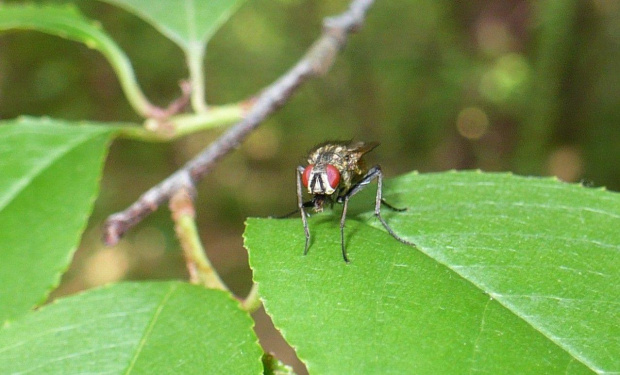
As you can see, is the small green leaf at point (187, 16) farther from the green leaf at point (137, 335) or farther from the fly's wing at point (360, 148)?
the green leaf at point (137, 335)

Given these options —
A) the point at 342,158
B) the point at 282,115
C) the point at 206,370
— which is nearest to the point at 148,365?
the point at 206,370

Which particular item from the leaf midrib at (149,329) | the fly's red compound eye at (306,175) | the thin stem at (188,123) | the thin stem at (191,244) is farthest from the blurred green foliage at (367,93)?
the leaf midrib at (149,329)

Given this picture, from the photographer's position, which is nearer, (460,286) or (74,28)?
(460,286)

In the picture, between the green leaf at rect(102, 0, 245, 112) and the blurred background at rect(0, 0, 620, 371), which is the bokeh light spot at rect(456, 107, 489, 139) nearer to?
the blurred background at rect(0, 0, 620, 371)

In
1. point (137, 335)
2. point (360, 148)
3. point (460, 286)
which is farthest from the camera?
point (360, 148)

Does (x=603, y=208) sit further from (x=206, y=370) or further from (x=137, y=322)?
(x=137, y=322)

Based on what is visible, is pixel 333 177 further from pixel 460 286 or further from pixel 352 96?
pixel 352 96

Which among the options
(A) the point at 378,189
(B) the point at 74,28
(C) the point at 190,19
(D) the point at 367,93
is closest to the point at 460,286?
(A) the point at 378,189
